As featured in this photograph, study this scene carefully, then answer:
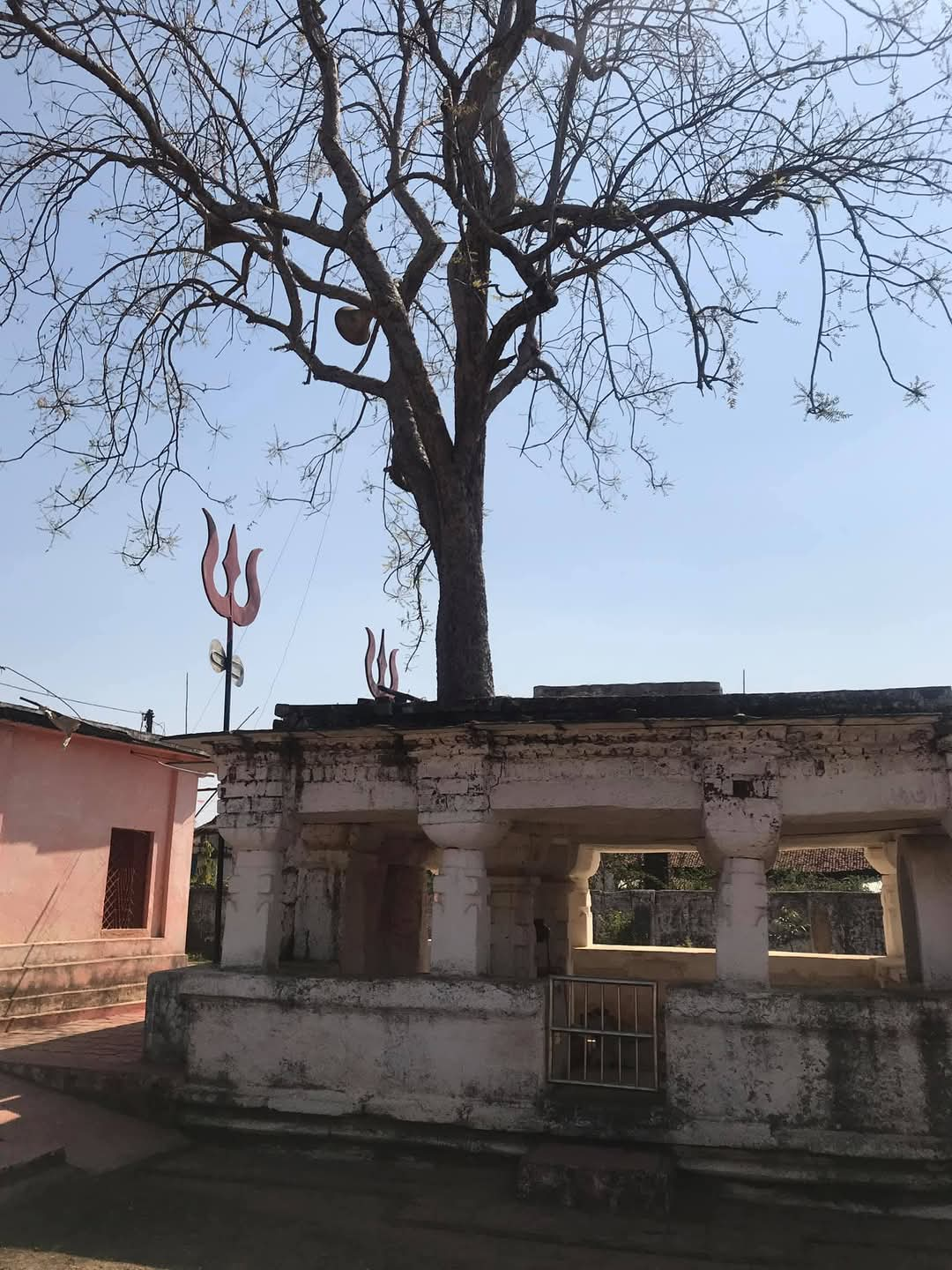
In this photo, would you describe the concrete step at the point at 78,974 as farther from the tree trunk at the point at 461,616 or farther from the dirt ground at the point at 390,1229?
the dirt ground at the point at 390,1229

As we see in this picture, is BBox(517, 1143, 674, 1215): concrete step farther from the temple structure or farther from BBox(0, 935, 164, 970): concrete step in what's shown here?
BBox(0, 935, 164, 970): concrete step

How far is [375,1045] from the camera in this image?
672cm

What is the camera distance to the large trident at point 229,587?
8.97 meters

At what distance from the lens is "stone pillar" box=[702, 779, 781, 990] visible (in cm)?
629

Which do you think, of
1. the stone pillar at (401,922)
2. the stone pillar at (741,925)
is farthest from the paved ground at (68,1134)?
the stone pillar at (741,925)

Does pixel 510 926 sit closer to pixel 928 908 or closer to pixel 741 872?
pixel 741 872

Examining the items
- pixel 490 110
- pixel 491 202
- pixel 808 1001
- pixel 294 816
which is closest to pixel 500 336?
pixel 491 202

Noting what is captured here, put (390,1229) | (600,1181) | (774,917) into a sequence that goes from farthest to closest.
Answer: (774,917)
(600,1181)
(390,1229)

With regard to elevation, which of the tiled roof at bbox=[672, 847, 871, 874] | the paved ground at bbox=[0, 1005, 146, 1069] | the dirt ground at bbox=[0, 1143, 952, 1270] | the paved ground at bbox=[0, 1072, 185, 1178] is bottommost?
the dirt ground at bbox=[0, 1143, 952, 1270]

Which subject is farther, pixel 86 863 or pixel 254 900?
pixel 86 863

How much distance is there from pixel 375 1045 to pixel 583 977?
5.21 feet

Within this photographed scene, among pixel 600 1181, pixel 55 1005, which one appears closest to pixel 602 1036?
pixel 600 1181

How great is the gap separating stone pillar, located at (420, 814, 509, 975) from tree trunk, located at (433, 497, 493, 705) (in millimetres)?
2500

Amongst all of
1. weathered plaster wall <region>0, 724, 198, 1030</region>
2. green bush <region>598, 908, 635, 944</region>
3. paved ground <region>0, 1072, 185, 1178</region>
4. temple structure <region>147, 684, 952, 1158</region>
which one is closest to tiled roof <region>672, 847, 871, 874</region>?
green bush <region>598, 908, 635, 944</region>
